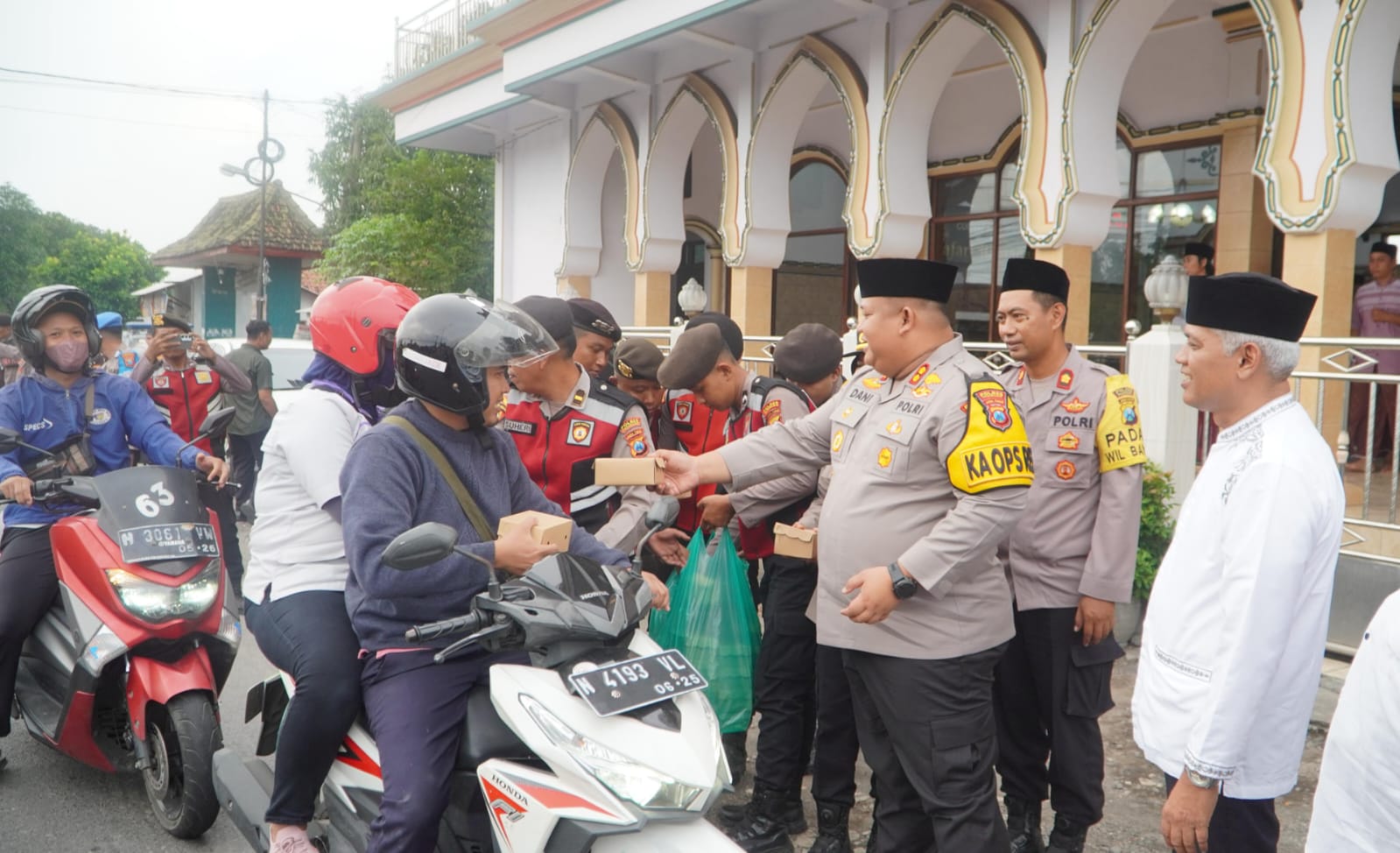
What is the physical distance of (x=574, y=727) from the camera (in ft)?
6.60

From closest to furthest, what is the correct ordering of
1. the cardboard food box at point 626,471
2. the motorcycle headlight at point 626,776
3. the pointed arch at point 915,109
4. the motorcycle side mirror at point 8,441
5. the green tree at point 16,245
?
the motorcycle headlight at point 626,776, the cardboard food box at point 626,471, the motorcycle side mirror at point 8,441, the pointed arch at point 915,109, the green tree at point 16,245

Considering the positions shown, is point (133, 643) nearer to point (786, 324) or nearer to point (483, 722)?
point (483, 722)

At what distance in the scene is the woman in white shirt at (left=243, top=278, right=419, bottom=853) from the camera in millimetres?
2717

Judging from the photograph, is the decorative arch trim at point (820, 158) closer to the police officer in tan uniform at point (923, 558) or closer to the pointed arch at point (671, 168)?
the pointed arch at point (671, 168)

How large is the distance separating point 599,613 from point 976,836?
4.11 feet

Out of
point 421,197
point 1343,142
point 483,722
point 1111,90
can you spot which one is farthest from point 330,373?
point 421,197

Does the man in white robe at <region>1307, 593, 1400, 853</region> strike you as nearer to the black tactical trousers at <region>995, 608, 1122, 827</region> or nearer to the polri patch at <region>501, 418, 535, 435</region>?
the black tactical trousers at <region>995, 608, 1122, 827</region>

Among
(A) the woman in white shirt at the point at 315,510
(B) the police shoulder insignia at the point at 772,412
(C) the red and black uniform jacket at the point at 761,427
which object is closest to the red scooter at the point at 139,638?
(A) the woman in white shirt at the point at 315,510

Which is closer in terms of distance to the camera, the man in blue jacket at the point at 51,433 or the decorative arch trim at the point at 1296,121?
the man in blue jacket at the point at 51,433

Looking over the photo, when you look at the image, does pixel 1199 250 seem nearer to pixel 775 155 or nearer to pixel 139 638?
pixel 775 155

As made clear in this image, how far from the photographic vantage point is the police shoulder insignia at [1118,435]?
3.32 meters

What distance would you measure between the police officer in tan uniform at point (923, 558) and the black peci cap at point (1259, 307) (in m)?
0.66

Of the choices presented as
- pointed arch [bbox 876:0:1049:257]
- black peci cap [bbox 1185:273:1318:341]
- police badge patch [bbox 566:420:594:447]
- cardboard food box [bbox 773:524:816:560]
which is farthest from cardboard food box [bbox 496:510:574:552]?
pointed arch [bbox 876:0:1049:257]

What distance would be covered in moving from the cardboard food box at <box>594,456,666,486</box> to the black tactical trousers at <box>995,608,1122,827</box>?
1.34m
